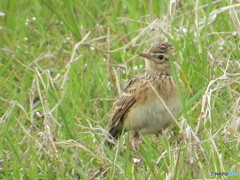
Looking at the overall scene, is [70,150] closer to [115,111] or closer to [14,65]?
[115,111]

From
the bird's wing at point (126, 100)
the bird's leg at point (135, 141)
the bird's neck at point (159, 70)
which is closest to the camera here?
the bird's leg at point (135, 141)

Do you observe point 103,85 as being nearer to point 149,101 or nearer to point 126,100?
point 126,100

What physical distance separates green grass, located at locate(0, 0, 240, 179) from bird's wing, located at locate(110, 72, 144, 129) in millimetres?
199

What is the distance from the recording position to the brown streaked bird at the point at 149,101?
25.7 ft

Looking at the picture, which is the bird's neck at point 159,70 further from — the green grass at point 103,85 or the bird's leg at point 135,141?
the bird's leg at point 135,141

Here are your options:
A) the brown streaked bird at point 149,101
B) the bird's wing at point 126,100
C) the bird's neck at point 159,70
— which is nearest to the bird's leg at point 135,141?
the brown streaked bird at point 149,101

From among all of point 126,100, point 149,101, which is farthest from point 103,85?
point 149,101

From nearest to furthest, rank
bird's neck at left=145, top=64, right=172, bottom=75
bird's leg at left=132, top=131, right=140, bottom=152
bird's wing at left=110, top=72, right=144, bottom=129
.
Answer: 1. bird's leg at left=132, top=131, right=140, bottom=152
2. bird's wing at left=110, top=72, right=144, bottom=129
3. bird's neck at left=145, top=64, right=172, bottom=75

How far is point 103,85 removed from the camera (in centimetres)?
907

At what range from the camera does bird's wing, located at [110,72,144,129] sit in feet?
26.5

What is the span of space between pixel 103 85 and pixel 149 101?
49.2 inches

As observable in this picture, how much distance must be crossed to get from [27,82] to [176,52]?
1734 millimetres

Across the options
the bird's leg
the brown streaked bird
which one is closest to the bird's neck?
the brown streaked bird

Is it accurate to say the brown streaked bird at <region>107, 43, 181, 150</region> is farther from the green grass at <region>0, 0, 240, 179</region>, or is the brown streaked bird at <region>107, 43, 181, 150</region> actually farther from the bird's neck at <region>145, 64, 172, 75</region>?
the green grass at <region>0, 0, 240, 179</region>
